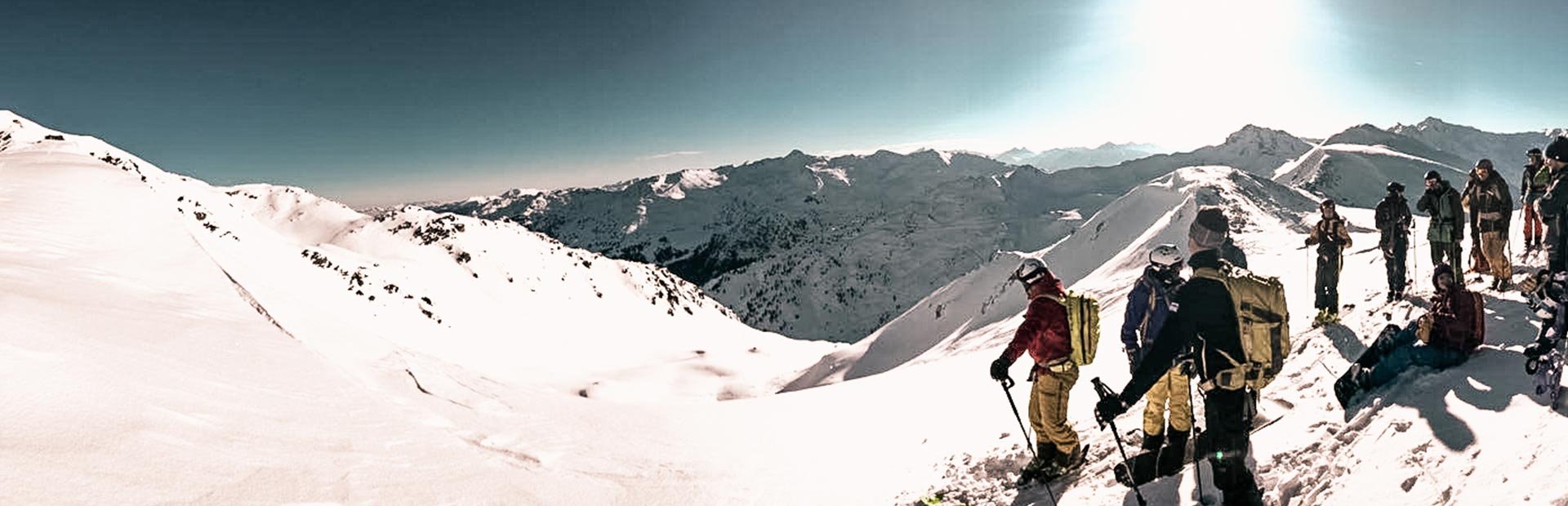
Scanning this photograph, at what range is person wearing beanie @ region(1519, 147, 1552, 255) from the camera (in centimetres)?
955

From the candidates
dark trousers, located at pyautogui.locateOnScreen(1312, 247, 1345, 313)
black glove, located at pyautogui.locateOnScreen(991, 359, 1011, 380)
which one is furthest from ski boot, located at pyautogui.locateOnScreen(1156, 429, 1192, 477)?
dark trousers, located at pyautogui.locateOnScreen(1312, 247, 1345, 313)

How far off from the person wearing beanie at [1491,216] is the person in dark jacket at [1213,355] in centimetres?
846

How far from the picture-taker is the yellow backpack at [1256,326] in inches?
189

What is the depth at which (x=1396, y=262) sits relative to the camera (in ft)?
33.3

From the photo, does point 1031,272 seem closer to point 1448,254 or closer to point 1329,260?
point 1329,260

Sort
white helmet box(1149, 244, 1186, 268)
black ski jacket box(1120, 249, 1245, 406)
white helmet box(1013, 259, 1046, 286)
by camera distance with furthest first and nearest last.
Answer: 1. white helmet box(1013, 259, 1046, 286)
2. white helmet box(1149, 244, 1186, 268)
3. black ski jacket box(1120, 249, 1245, 406)

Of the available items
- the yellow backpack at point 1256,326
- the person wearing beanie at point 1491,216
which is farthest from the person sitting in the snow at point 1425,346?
the person wearing beanie at point 1491,216

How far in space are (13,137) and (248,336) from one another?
39.8 meters

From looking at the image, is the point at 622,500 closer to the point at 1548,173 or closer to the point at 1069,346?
the point at 1069,346

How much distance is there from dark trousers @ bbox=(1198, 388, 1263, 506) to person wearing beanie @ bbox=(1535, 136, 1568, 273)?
8.51m

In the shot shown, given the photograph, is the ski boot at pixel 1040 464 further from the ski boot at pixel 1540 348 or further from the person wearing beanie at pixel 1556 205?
the person wearing beanie at pixel 1556 205

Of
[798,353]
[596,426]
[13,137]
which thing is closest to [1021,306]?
[798,353]

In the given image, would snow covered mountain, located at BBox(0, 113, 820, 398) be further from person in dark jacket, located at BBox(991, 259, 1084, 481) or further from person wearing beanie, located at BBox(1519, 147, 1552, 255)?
→ person wearing beanie, located at BBox(1519, 147, 1552, 255)

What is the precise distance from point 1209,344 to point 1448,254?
386 inches
